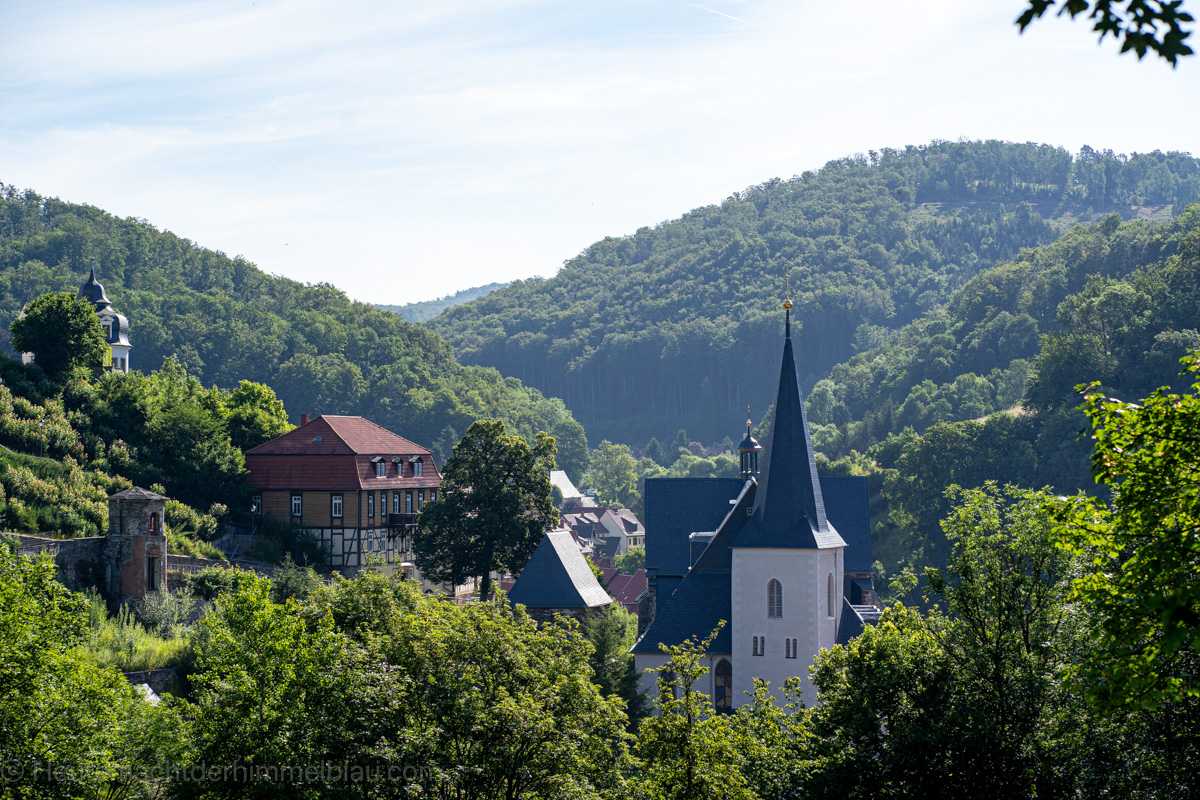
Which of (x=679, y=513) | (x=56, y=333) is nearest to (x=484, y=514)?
(x=679, y=513)

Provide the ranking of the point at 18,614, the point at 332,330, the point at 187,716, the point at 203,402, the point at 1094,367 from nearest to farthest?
the point at 18,614, the point at 187,716, the point at 203,402, the point at 1094,367, the point at 332,330

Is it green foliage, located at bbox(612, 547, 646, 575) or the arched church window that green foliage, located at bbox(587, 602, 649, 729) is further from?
green foliage, located at bbox(612, 547, 646, 575)

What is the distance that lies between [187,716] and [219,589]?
19.2 metres

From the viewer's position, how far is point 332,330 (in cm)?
16338

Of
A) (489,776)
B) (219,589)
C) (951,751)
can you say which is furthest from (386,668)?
(219,589)

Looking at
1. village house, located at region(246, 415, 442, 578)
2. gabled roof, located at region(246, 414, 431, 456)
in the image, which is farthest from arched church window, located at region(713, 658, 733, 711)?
gabled roof, located at region(246, 414, 431, 456)

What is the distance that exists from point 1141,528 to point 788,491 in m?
32.4

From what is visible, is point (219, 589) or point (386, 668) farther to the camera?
point (219, 589)

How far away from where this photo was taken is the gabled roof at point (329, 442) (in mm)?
60000

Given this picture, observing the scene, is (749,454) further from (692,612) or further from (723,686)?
(723,686)

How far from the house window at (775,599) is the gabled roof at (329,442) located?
23.8 m

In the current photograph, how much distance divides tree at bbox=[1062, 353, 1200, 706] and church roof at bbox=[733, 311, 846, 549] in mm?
30351

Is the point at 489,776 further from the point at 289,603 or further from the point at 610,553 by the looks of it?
the point at 610,553

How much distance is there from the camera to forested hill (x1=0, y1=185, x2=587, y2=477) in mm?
151000
